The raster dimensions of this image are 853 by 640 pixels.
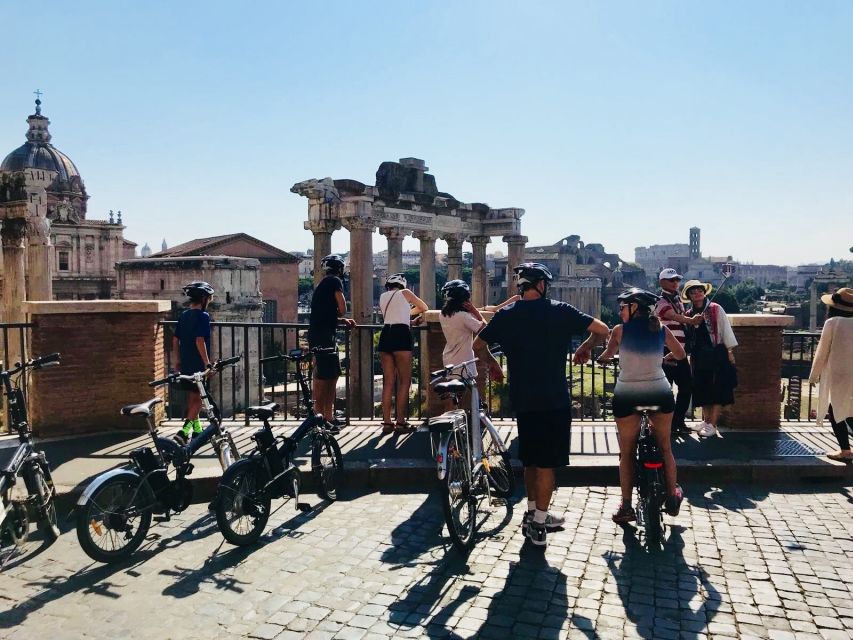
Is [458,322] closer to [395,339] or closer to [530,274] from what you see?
[395,339]

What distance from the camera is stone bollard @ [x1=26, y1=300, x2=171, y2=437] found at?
7.62 meters

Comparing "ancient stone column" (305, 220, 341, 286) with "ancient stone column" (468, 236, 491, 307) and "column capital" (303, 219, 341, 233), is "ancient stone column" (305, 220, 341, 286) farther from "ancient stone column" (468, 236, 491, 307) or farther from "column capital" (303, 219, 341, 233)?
"ancient stone column" (468, 236, 491, 307)

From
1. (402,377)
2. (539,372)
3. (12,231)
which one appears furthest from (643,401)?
(12,231)

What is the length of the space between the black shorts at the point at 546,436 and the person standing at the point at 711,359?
3.28 m

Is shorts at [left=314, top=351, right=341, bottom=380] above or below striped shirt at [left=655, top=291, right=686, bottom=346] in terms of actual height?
below

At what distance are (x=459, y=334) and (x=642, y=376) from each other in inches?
81.4

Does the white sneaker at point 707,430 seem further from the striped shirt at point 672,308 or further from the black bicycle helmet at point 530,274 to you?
the black bicycle helmet at point 530,274

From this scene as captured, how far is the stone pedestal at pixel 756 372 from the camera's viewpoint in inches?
323

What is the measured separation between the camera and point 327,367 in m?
7.41

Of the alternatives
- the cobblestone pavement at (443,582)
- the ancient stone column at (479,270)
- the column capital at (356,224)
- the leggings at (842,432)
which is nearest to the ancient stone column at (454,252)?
the ancient stone column at (479,270)

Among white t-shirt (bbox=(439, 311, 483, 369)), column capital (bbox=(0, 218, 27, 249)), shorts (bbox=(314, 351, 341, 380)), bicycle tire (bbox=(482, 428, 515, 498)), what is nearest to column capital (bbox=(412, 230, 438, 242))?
column capital (bbox=(0, 218, 27, 249))

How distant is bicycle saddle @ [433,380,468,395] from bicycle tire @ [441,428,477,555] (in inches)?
11.0

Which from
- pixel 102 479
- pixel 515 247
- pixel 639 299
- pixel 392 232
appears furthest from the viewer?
pixel 515 247

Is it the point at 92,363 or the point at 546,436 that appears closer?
the point at 546,436
